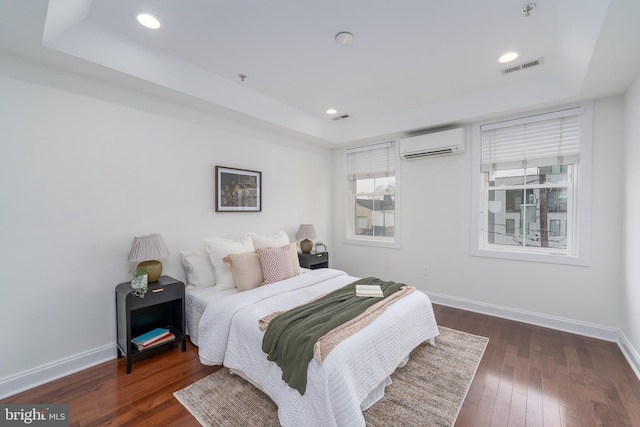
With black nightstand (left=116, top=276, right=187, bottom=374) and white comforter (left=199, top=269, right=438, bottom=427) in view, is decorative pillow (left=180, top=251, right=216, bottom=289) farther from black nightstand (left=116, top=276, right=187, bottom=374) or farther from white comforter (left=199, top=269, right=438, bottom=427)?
white comforter (left=199, top=269, right=438, bottom=427)

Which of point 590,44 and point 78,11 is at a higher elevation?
point 78,11

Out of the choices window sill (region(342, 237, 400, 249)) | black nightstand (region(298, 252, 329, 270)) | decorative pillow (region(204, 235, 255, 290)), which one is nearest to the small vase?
decorative pillow (region(204, 235, 255, 290))

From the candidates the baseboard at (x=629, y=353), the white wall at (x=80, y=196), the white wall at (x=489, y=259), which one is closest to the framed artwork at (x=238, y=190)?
the white wall at (x=80, y=196)

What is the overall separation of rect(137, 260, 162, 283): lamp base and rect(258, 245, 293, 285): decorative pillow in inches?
37.3

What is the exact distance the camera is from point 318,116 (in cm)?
412

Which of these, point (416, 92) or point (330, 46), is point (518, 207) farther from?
point (330, 46)

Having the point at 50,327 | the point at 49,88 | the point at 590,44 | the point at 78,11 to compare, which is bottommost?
the point at 50,327

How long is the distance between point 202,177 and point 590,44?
11.6 ft

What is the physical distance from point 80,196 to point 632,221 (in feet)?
15.7

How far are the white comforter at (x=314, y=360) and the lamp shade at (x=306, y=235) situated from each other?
48.6 inches

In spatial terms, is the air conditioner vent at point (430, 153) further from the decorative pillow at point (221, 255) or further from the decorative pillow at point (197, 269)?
the decorative pillow at point (197, 269)

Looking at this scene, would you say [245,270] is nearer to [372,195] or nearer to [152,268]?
[152,268]

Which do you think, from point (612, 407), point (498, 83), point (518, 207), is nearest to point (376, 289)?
point (612, 407)

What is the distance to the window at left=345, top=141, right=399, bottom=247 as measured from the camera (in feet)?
14.3
